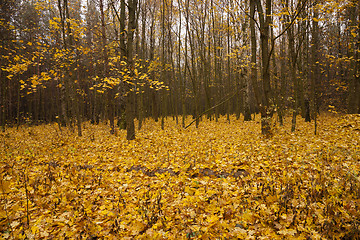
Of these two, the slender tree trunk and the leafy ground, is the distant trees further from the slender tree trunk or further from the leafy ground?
the leafy ground

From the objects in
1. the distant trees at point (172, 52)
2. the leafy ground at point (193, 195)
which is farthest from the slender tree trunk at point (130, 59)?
the leafy ground at point (193, 195)

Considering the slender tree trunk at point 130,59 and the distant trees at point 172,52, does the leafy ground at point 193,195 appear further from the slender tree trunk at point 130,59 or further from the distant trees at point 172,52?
the distant trees at point 172,52

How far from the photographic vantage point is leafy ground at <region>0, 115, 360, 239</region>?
107 inches

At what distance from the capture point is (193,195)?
150 inches

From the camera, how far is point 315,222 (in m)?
2.63

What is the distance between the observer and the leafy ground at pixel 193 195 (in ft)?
8.95

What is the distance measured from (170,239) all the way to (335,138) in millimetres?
7464

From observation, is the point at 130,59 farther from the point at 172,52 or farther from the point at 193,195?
the point at 193,195

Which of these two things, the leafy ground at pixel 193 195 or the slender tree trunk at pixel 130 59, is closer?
the leafy ground at pixel 193 195

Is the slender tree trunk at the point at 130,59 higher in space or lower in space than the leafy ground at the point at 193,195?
higher

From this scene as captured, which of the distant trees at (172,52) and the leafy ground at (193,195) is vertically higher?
the distant trees at (172,52)

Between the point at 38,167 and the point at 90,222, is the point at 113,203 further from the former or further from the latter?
the point at 38,167

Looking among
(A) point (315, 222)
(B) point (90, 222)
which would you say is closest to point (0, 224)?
(B) point (90, 222)

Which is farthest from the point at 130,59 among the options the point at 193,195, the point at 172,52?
the point at 193,195
